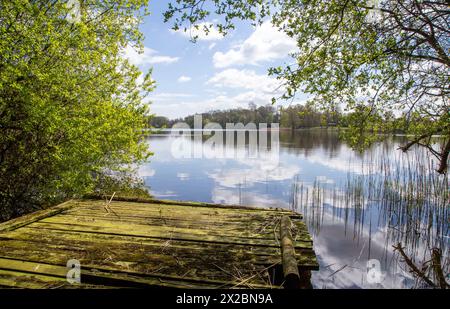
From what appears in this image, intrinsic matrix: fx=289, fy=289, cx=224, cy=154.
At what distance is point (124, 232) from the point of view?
5.09 meters

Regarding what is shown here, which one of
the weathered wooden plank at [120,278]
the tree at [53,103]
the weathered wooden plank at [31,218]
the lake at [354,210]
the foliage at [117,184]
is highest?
the tree at [53,103]

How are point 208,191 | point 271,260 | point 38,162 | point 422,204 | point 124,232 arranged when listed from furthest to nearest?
point 208,191 → point 422,204 → point 38,162 → point 124,232 → point 271,260

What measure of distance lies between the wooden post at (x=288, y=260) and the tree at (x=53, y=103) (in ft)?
18.1

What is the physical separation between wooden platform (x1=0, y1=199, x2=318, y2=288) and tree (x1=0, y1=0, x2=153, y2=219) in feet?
6.06

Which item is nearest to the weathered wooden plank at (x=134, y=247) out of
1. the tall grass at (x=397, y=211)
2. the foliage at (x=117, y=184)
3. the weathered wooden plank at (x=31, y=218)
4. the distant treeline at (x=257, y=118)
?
the weathered wooden plank at (x=31, y=218)

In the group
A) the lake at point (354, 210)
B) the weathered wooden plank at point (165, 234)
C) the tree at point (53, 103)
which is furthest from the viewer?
the lake at point (354, 210)

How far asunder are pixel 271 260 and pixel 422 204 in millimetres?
10665

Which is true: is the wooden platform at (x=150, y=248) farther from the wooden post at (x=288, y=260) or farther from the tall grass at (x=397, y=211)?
the tall grass at (x=397, y=211)

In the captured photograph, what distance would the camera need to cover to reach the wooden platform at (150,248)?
3.54 metres

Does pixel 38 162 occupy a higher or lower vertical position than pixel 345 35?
lower

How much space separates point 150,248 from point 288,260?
6.80 ft

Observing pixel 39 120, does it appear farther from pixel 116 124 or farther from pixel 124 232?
pixel 124 232
